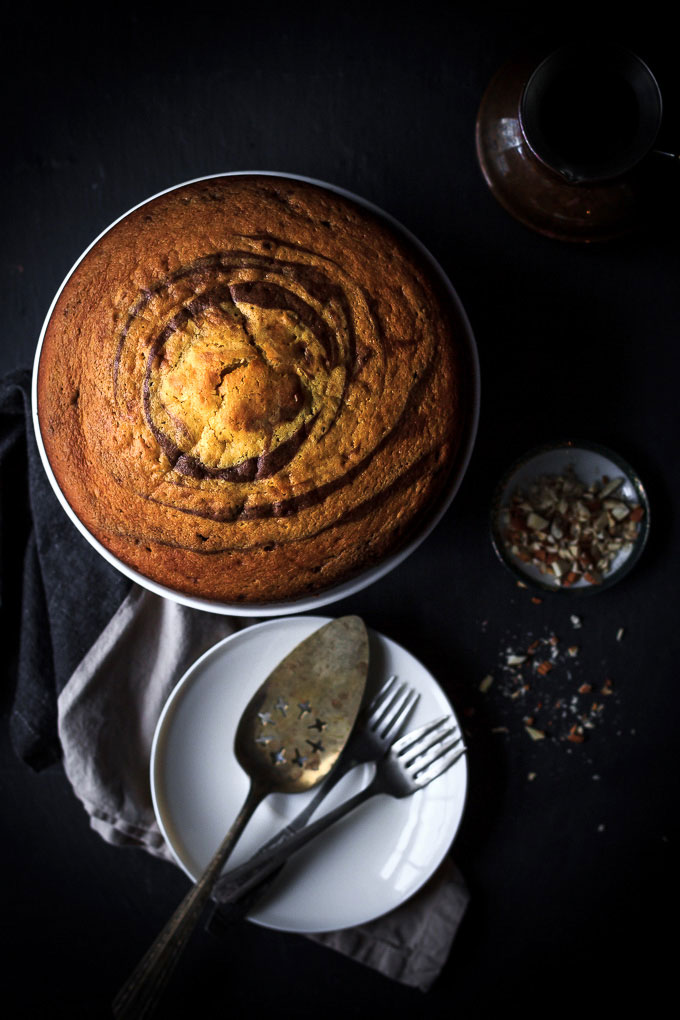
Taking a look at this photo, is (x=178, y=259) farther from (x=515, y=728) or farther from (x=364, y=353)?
(x=515, y=728)

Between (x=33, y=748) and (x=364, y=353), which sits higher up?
(x=364, y=353)

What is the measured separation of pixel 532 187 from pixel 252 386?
54 cm

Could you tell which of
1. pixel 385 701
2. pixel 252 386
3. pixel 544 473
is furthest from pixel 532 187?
pixel 385 701

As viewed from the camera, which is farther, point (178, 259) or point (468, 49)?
point (468, 49)

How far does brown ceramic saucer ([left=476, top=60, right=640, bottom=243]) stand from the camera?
0.98 m

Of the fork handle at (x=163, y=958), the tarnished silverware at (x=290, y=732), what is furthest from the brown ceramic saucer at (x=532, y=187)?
the fork handle at (x=163, y=958)

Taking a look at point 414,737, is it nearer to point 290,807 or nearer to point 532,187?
point 290,807

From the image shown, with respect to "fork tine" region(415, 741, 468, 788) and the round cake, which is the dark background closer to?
"fork tine" region(415, 741, 468, 788)

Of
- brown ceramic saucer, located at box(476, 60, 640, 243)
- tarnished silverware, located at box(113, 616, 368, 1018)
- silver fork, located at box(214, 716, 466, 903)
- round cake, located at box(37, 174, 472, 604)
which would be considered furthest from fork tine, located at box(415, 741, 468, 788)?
brown ceramic saucer, located at box(476, 60, 640, 243)

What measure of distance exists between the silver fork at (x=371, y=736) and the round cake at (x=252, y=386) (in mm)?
297

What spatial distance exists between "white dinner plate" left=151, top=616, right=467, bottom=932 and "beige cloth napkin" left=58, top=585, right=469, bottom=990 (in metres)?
0.06

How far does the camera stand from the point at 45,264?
112 cm

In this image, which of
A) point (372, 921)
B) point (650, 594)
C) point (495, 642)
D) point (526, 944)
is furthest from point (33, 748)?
point (650, 594)

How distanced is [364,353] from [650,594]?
64 centimetres
